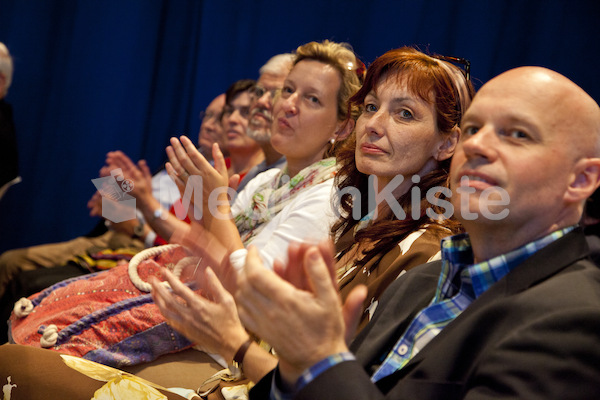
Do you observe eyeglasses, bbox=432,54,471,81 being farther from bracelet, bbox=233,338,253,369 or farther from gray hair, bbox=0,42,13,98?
gray hair, bbox=0,42,13,98

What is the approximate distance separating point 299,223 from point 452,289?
0.77 metres

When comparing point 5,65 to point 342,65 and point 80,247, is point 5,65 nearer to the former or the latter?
point 80,247

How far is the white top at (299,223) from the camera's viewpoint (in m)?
1.72

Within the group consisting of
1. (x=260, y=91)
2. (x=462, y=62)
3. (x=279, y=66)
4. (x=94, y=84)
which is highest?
(x=462, y=62)

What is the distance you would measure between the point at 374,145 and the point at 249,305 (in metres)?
0.83

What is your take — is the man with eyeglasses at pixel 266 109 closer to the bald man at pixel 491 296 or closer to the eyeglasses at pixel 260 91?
the eyeglasses at pixel 260 91

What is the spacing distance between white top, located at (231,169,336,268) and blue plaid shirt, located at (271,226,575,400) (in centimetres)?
60

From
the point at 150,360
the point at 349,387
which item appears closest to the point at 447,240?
the point at 349,387

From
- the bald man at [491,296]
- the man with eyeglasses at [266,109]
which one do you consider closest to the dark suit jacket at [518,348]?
the bald man at [491,296]

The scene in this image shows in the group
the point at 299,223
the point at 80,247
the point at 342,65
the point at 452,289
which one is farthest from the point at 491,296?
the point at 80,247

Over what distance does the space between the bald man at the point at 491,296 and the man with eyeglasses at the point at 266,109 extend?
5.54ft

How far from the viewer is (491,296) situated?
936 mm

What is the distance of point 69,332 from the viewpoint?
1633mm

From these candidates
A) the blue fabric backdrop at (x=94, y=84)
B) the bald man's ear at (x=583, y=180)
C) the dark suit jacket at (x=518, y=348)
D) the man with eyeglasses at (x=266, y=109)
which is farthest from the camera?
the blue fabric backdrop at (x=94, y=84)
